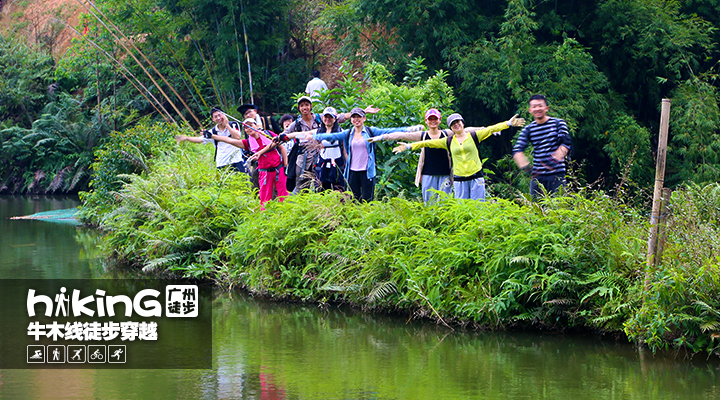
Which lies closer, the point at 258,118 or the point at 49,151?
the point at 258,118

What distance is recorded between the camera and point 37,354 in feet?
20.1

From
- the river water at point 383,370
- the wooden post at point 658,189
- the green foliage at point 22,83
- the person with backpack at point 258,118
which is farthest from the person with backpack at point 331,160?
the green foliage at point 22,83

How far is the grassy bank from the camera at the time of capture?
600cm

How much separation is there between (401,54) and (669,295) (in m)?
15.1

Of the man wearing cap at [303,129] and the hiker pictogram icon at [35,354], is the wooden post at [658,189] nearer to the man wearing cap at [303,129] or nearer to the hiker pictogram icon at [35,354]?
the man wearing cap at [303,129]

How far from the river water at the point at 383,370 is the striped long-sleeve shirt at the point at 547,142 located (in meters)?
2.09

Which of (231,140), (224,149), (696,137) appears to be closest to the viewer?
(231,140)

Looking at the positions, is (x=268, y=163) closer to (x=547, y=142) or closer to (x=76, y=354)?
(x=547, y=142)

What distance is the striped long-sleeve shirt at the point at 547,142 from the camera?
26.4 feet

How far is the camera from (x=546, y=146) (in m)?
8.10

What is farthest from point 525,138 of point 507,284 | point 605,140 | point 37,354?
point 605,140

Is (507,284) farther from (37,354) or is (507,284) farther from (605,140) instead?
(605,140)

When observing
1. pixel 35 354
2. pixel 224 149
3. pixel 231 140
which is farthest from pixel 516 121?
pixel 224 149

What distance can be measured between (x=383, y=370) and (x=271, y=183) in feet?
16.5
